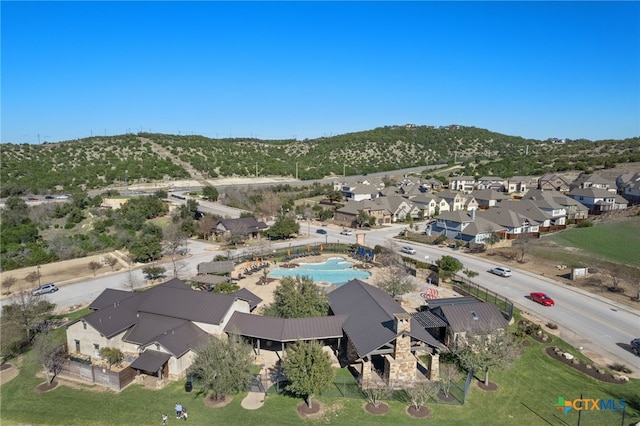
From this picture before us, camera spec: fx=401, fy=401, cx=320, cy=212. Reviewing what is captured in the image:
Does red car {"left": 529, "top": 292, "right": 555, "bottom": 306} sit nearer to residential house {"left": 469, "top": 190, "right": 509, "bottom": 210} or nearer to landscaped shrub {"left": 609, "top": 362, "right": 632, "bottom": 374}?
landscaped shrub {"left": 609, "top": 362, "right": 632, "bottom": 374}

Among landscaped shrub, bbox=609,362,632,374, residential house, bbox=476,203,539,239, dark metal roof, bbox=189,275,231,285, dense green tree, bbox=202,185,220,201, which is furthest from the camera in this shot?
dense green tree, bbox=202,185,220,201

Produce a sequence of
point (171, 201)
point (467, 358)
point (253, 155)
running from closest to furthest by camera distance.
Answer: point (467, 358) → point (171, 201) → point (253, 155)

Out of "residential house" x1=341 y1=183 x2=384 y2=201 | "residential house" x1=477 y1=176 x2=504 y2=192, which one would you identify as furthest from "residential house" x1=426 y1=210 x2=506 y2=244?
"residential house" x1=477 y1=176 x2=504 y2=192

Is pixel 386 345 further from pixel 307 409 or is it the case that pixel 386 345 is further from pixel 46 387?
pixel 46 387

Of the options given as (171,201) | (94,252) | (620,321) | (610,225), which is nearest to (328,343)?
(620,321)

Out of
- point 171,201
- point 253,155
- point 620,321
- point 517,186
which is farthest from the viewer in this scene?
point 253,155

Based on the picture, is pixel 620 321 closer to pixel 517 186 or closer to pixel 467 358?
pixel 467 358
